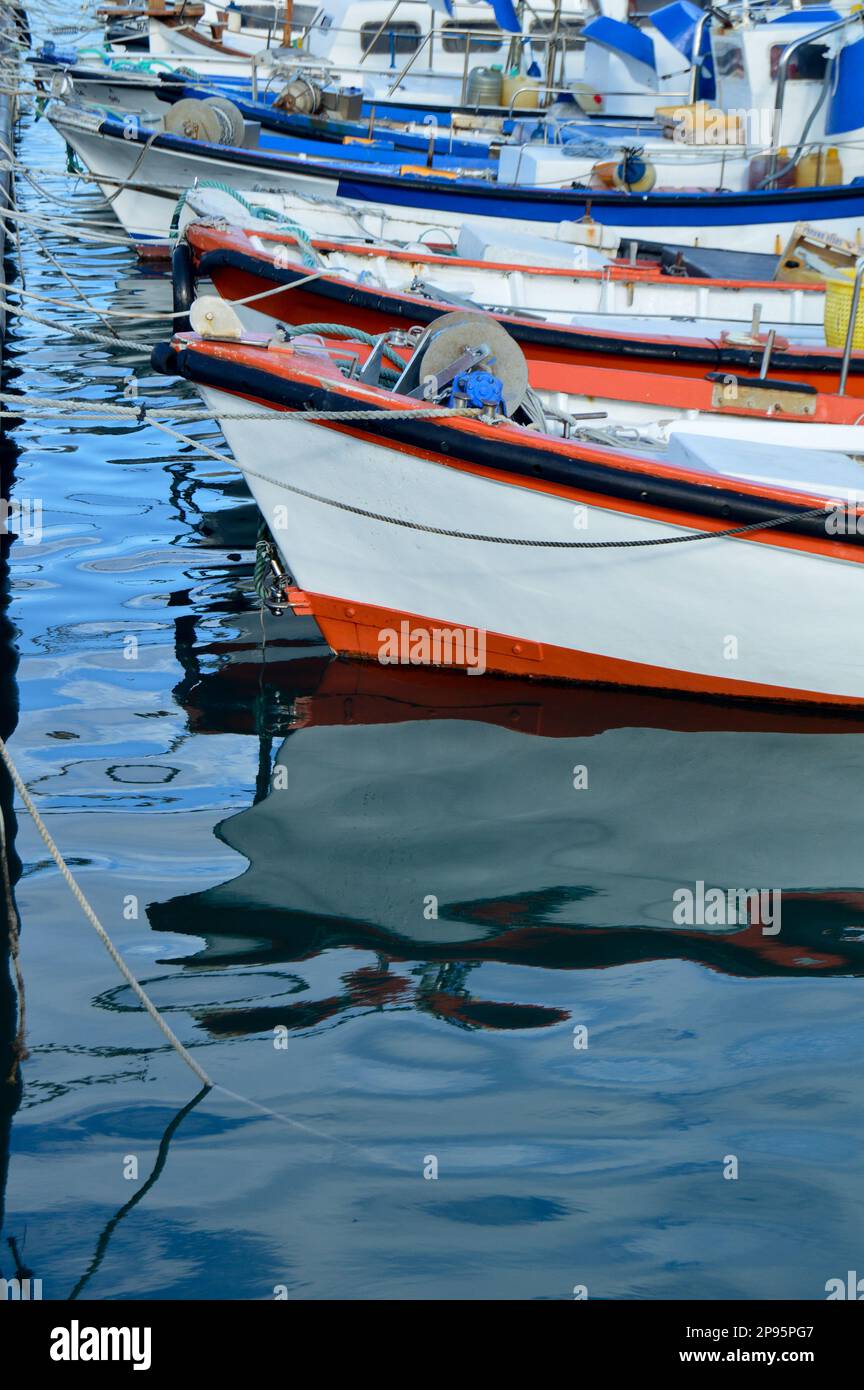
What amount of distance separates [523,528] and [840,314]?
11.0 feet

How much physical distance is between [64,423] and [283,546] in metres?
4.85

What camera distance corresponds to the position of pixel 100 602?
24.3 feet

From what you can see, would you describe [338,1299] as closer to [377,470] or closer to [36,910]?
[36,910]

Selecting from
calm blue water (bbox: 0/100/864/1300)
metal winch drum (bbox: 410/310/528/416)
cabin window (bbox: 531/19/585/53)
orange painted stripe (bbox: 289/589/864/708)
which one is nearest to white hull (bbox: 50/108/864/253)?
metal winch drum (bbox: 410/310/528/416)

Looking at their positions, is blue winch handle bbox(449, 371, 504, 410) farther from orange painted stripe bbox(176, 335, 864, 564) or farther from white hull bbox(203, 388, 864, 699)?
white hull bbox(203, 388, 864, 699)

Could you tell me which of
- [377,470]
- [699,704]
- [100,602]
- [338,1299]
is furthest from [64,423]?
[338,1299]

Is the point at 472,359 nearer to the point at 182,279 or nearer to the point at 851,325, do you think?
the point at 851,325

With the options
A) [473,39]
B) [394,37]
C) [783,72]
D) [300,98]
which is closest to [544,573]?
[783,72]

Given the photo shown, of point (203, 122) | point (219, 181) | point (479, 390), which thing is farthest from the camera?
point (203, 122)

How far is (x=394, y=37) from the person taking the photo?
864 inches

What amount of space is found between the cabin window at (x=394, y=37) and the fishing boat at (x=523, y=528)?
17.5m

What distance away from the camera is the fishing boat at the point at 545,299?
841 cm

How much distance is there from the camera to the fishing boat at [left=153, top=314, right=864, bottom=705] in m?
5.88

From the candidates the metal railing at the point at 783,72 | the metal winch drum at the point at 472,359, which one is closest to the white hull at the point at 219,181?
the metal railing at the point at 783,72
